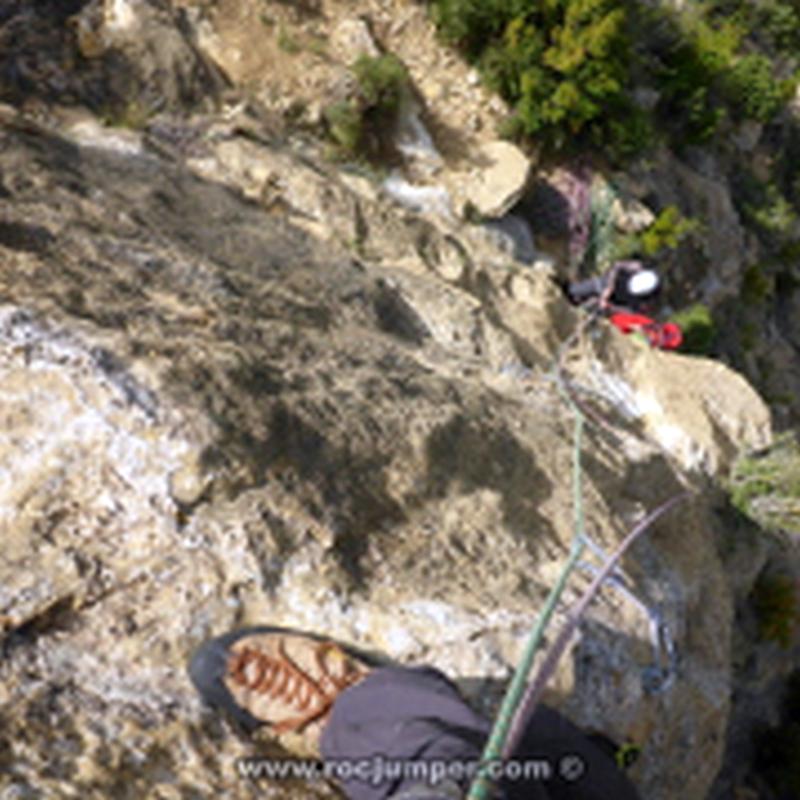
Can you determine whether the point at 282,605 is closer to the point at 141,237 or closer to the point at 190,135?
the point at 141,237

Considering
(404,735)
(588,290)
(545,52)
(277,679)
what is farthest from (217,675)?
(545,52)

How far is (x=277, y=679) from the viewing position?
1792 millimetres

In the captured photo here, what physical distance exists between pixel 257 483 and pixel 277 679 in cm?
60

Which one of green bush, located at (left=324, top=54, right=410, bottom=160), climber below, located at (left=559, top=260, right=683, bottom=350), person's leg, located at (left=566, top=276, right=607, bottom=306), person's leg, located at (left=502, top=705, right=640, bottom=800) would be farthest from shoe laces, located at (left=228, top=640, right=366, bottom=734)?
person's leg, located at (left=566, top=276, right=607, bottom=306)

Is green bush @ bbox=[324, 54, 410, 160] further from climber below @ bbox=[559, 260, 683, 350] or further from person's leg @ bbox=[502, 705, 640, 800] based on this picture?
person's leg @ bbox=[502, 705, 640, 800]

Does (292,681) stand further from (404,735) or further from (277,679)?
(404,735)

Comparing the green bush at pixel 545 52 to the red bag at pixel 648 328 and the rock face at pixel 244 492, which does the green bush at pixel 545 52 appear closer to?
the red bag at pixel 648 328

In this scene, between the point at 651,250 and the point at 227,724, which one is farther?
the point at 651,250

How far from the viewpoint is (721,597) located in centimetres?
358

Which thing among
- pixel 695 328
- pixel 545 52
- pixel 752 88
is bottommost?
pixel 695 328

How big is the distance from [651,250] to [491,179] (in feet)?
7.05

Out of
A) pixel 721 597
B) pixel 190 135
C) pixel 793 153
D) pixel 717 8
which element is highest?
pixel 717 8

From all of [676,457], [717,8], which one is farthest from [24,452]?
[717,8]

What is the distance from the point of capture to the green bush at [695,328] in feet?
22.2
